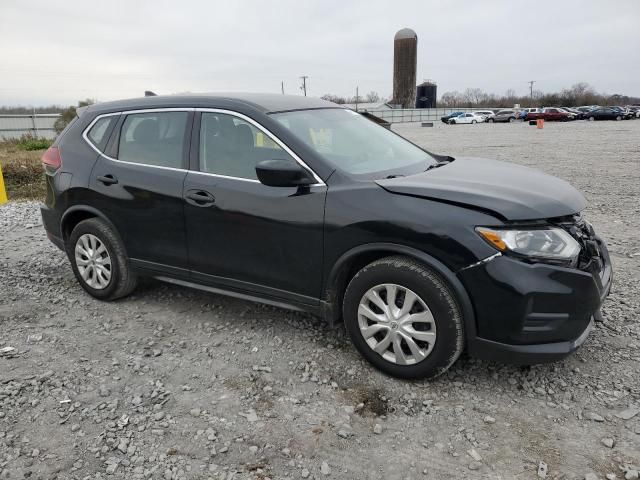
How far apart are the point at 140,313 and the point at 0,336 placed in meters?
1.05

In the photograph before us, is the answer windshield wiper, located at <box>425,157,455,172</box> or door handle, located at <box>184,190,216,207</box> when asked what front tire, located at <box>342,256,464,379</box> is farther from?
door handle, located at <box>184,190,216,207</box>

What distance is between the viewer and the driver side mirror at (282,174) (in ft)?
10.9

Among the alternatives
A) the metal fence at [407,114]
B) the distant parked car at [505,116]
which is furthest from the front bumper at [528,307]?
the distant parked car at [505,116]

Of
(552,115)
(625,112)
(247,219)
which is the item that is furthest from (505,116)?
(247,219)

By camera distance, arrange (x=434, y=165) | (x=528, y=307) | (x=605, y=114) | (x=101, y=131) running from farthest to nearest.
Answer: (x=605, y=114) < (x=101, y=131) < (x=434, y=165) < (x=528, y=307)

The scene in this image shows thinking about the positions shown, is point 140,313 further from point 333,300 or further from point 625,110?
point 625,110

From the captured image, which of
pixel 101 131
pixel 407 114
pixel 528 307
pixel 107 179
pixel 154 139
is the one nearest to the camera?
pixel 528 307

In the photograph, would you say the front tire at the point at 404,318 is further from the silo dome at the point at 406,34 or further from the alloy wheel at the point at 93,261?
the silo dome at the point at 406,34

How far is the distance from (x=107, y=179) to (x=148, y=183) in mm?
497

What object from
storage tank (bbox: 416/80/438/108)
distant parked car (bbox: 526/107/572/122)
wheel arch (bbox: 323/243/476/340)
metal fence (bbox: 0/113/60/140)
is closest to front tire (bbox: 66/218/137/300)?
wheel arch (bbox: 323/243/476/340)

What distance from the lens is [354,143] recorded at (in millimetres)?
3971

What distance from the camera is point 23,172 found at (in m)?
12.1

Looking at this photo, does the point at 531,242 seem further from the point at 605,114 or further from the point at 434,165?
the point at 605,114

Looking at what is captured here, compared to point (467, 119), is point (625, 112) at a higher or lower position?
higher
